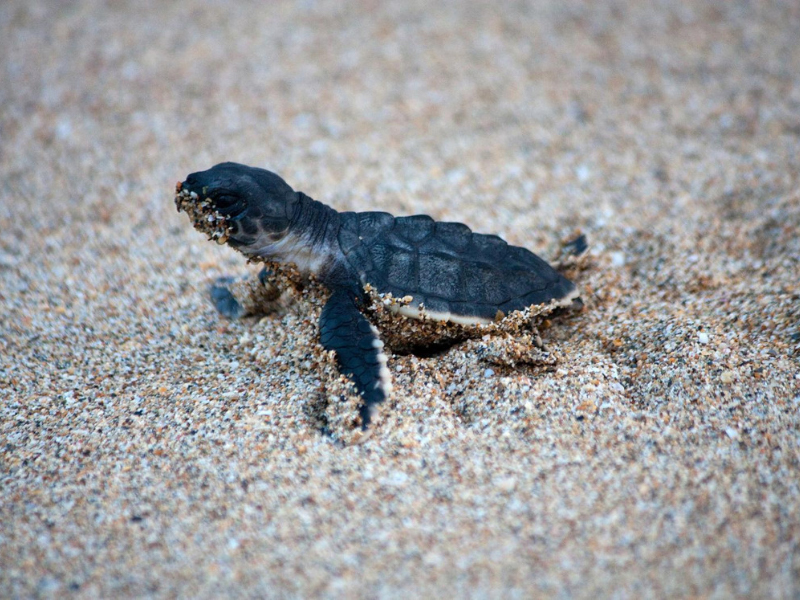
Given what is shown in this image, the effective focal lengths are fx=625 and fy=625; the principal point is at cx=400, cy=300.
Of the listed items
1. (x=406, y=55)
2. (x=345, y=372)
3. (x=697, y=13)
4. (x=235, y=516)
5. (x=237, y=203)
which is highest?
(x=697, y=13)

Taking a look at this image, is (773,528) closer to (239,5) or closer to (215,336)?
(215,336)

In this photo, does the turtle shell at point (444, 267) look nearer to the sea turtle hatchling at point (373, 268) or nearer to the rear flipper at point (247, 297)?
the sea turtle hatchling at point (373, 268)

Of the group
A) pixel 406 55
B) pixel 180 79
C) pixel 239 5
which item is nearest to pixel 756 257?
pixel 406 55

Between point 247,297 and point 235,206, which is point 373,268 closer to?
point 235,206

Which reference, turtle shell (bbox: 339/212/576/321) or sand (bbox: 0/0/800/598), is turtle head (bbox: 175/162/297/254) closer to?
turtle shell (bbox: 339/212/576/321)

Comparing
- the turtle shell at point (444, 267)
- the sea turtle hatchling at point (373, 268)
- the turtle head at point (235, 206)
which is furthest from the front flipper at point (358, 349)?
the turtle head at point (235, 206)

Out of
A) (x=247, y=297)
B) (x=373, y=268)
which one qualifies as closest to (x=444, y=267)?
(x=373, y=268)
